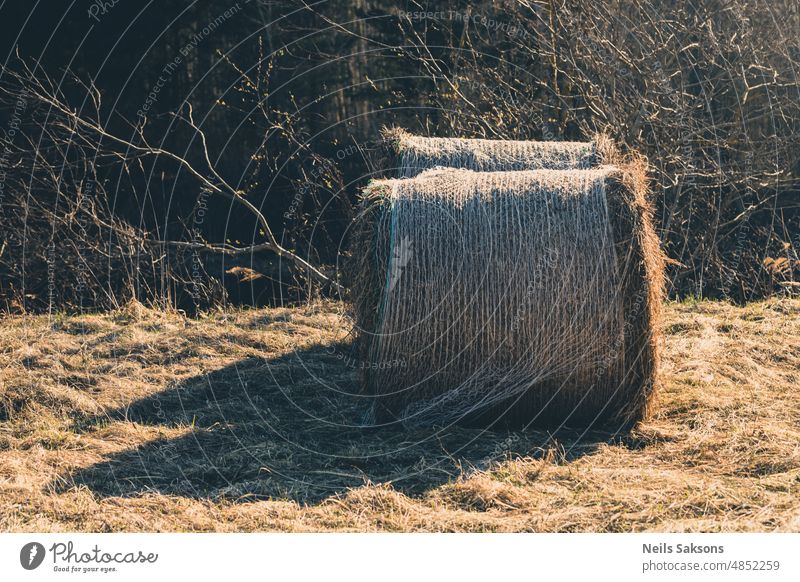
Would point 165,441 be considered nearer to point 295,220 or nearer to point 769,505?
point 769,505

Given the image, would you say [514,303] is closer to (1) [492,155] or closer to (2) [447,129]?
(1) [492,155]

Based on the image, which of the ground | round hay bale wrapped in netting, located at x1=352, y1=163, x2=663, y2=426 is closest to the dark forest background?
the ground

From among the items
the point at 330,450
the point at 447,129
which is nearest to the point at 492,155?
the point at 330,450

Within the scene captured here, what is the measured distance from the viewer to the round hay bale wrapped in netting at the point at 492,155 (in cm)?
841

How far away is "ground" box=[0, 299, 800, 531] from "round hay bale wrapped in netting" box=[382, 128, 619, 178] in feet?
5.90

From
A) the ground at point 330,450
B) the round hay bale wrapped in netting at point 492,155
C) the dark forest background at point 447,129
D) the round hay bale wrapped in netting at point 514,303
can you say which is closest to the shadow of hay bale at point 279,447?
the ground at point 330,450

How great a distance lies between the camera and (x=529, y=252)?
6.55 m

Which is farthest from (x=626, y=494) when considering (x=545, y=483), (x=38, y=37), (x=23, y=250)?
(x=38, y=37)

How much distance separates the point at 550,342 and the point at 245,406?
2.45 meters

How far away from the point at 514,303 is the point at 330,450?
61.9 inches

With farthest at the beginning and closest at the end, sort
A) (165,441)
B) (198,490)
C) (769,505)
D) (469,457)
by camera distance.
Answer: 1. (165,441)
2. (469,457)
3. (198,490)
4. (769,505)

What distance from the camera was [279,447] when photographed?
257 inches

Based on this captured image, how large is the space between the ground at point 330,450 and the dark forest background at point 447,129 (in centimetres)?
228

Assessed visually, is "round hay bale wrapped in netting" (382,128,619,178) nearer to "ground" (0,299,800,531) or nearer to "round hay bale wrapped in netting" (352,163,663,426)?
"round hay bale wrapped in netting" (352,163,663,426)
